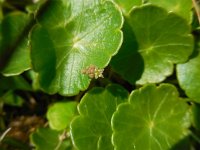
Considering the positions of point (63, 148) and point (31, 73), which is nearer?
point (63, 148)

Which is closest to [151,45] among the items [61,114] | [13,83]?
[61,114]

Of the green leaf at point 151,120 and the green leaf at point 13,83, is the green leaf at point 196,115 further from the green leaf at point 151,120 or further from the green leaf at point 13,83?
the green leaf at point 13,83

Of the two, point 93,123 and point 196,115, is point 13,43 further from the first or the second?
point 196,115

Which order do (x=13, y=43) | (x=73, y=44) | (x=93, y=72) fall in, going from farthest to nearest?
(x=13, y=43), (x=73, y=44), (x=93, y=72)

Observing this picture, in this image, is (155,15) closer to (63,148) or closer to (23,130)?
(63,148)

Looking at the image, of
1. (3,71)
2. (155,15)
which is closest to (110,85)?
(155,15)
